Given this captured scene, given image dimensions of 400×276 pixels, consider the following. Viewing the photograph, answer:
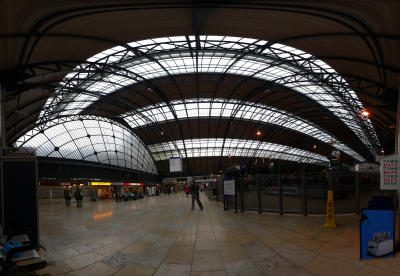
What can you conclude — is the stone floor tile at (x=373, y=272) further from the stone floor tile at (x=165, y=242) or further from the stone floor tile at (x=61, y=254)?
the stone floor tile at (x=61, y=254)

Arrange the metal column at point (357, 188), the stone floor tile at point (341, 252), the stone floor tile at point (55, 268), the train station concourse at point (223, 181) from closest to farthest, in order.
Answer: the stone floor tile at point (55, 268), the stone floor tile at point (341, 252), the train station concourse at point (223, 181), the metal column at point (357, 188)

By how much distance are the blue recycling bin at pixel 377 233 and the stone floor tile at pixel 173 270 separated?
395 centimetres

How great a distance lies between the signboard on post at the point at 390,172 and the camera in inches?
239

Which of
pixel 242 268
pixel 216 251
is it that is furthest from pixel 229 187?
pixel 242 268

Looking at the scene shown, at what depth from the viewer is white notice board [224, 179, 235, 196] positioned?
14609 millimetres

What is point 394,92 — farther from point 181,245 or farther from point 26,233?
point 26,233

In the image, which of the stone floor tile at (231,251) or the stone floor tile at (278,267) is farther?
the stone floor tile at (231,251)

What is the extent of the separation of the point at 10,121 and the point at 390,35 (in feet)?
118

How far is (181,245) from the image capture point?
7.27 m

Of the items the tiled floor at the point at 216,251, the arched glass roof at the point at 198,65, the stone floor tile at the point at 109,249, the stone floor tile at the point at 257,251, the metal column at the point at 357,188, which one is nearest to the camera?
the tiled floor at the point at 216,251

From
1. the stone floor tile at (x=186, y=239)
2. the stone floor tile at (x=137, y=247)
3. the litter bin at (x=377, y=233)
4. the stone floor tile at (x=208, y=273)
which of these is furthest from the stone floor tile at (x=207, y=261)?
the litter bin at (x=377, y=233)

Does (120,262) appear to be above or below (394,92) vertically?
below

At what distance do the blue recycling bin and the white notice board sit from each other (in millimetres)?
9332

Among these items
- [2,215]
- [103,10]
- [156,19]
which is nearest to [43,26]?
[103,10]
